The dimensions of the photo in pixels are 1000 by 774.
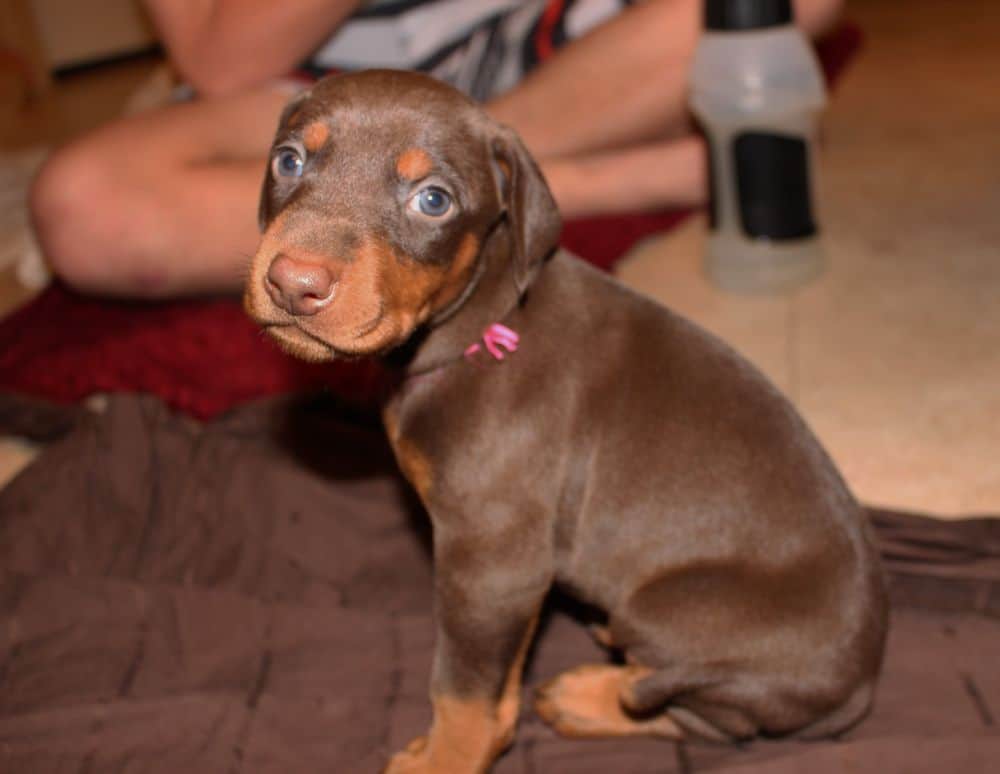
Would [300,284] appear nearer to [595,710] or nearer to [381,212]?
[381,212]

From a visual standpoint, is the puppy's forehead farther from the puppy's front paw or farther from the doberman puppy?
the puppy's front paw

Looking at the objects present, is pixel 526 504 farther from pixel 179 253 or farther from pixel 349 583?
pixel 179 253

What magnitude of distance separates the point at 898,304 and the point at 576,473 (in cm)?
256

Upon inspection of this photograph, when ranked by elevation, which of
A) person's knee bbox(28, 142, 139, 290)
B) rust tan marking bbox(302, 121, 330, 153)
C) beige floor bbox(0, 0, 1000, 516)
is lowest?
beige floor bbox(0, 0, 1000, 516)

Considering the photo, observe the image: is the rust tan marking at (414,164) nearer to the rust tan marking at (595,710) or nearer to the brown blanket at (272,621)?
the rust tan marking at (595,710)

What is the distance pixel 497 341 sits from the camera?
2451 millimetres

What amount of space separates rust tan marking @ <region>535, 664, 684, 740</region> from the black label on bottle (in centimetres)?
244

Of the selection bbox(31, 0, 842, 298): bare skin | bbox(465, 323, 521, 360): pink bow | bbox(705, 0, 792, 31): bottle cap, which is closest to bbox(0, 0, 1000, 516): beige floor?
bbox(31, 0, 842, 298): bare skin

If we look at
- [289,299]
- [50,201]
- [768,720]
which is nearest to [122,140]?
[50,201]

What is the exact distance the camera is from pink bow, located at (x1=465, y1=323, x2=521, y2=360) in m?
2.45

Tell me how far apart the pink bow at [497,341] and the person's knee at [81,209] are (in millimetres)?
2151

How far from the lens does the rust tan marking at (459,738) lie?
2.47m

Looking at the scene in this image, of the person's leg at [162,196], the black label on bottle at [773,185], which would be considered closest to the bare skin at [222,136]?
the person's leg at [162,196]

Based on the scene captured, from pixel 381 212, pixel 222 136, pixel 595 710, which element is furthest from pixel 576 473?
pixel 222 136
